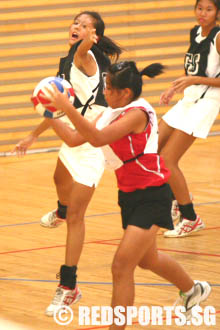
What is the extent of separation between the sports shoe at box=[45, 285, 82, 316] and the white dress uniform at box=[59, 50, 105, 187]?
0.70 metres

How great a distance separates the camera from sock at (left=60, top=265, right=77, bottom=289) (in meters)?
4.91

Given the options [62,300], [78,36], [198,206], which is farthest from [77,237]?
[198,206]

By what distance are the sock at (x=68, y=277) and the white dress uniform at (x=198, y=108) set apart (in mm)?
2099

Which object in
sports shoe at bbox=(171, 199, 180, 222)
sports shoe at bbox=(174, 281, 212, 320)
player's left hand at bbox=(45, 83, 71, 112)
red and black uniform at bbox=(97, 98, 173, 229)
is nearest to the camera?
player's left hand at bbox=(45, 83, 71, 112)

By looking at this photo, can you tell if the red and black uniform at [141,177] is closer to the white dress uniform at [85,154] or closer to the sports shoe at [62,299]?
the sports shoe at [62,299]

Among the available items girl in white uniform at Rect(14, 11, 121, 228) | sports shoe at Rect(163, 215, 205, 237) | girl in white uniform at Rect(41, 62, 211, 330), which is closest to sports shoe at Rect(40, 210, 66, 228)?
girl in white uniform at Rect(14, 11, 121, 228)

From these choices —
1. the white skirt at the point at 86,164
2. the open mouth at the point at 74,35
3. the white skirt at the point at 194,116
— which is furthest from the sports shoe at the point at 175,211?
the open mouth at the point at 74,35

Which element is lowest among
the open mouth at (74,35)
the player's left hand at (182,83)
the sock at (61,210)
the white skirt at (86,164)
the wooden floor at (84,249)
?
the wooden floor at (84,249)

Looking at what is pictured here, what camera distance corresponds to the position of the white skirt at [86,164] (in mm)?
5258

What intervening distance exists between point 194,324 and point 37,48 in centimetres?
745

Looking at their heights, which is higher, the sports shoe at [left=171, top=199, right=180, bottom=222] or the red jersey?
the red jersey

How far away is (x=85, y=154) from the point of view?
5.36 m

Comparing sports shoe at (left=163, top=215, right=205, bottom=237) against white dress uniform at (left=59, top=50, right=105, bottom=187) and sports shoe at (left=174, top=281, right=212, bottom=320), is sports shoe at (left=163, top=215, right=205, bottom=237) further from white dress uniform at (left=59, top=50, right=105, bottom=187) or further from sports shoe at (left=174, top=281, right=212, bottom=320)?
sports shoe at (left=174, top=281, right=212, bottom=320)

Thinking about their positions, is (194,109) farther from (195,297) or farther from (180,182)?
(195,297)
